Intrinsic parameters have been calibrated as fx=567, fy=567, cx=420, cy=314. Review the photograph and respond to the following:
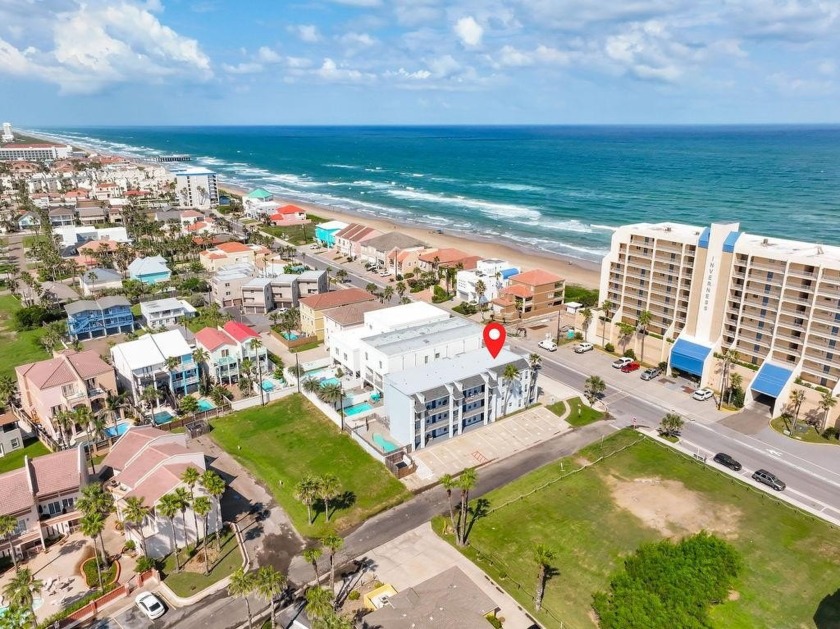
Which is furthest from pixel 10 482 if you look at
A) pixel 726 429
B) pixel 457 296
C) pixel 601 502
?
pixel 457 296

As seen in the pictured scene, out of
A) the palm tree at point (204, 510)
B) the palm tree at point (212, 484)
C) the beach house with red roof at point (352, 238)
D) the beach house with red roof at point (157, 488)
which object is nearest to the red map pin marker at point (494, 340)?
the palm tree at point (212, 484)

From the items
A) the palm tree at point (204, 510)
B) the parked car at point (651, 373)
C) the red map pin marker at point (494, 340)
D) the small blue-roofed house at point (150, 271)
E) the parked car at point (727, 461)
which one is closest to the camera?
the palm tree at point (204, 510)

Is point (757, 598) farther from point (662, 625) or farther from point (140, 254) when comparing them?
point (140, 254)

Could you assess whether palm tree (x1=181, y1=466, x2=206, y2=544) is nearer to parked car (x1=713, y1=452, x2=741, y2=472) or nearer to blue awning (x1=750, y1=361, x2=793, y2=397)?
parked car (x1=713, y1=452, x2=741, y2=472)

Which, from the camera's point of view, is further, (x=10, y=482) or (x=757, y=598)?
(x=10, y=482)

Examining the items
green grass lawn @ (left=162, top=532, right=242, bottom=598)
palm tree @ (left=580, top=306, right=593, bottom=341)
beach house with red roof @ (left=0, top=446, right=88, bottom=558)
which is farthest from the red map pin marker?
beach house with red roof @ (left=0, top=446, right=88, bottom=558)

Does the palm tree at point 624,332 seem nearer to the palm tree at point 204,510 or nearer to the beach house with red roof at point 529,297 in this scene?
the beach house with red roof at point 529,297

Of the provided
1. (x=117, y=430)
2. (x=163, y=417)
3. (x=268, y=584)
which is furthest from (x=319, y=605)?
(x=117, y=430)
